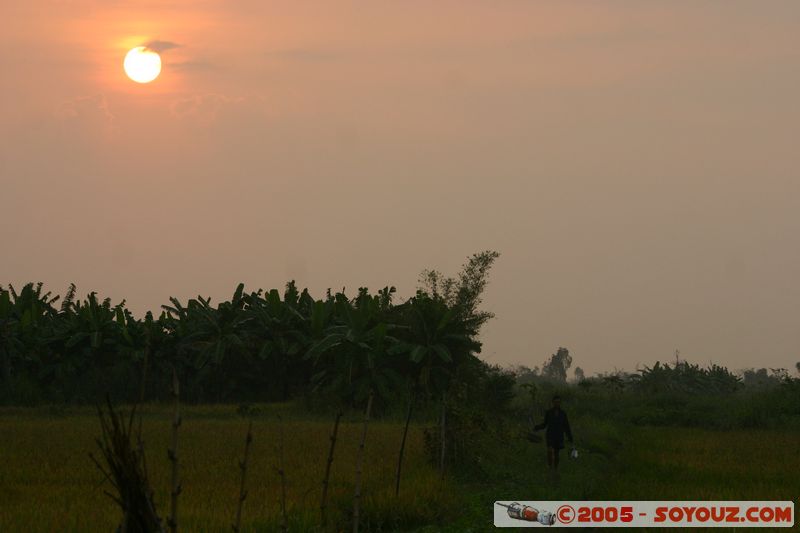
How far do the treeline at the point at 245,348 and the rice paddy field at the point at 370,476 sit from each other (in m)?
6.51

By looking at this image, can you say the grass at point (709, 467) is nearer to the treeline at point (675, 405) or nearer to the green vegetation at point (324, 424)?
the green vegetation at point (324, 424)

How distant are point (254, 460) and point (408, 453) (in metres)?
2.76

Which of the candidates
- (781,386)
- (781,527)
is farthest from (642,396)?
(781,527)

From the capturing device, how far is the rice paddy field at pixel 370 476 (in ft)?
37.0

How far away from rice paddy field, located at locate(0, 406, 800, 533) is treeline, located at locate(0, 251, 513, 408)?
651cm

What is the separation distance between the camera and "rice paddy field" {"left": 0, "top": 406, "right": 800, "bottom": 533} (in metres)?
11.3

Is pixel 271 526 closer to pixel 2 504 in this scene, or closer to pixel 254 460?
pixel 2 504

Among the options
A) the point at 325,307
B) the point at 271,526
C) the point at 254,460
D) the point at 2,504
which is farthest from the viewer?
the point at 325,307

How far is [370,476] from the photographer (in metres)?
14.6

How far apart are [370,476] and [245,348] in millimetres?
24100

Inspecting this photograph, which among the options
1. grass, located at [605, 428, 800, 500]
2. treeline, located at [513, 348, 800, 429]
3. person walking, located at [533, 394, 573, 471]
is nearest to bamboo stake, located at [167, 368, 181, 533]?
grass, located at [605, 428, 800, 500]

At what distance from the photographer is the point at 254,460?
17875 mm

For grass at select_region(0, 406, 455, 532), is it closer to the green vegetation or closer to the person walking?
the green vegetation

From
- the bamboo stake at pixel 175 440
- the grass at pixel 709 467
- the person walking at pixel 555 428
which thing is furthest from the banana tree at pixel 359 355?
the bamboo stake at pixel 175 440
